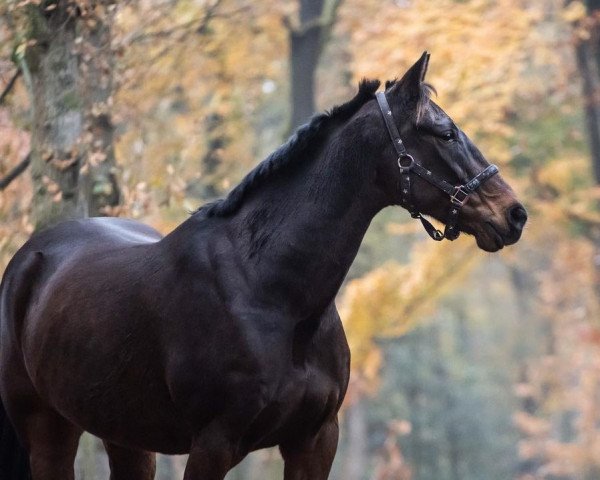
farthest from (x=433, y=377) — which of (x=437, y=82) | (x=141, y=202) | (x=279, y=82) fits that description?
(x=141, y=202)

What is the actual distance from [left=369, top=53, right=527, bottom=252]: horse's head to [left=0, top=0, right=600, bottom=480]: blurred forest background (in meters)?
3.17

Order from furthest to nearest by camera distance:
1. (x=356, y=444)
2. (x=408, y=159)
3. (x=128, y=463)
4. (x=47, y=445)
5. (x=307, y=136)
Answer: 1. (x=356, y=444)
2. (x=128, y=463)
3. (x=47, y=445)
4. (x=307, y=136)
5. (x=408, y=159)

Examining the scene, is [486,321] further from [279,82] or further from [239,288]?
[239,288]

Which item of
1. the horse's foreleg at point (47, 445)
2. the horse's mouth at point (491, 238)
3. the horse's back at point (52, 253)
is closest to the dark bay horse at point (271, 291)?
the horse's mouth at point (491, 238)

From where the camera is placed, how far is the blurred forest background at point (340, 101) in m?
7.34

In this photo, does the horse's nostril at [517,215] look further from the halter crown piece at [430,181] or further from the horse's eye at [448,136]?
the horse's eye at [448,136]

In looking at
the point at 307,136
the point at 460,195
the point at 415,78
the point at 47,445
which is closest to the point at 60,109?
the point at 47,445

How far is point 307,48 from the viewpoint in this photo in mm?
14000

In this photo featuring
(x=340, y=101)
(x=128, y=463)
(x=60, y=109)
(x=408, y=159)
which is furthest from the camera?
(x=340, y=101)

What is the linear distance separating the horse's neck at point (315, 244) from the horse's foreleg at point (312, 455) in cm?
56

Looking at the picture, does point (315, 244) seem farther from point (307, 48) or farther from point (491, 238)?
point (307, 48)

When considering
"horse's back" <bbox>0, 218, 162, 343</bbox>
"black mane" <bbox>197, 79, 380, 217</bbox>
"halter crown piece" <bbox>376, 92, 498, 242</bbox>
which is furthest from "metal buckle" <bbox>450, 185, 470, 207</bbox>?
"horse's back" <bbox>0, 218, 162, 343</bbox>

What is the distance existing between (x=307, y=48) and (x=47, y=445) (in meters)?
9.44

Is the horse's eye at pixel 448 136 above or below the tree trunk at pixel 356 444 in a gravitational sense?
above
